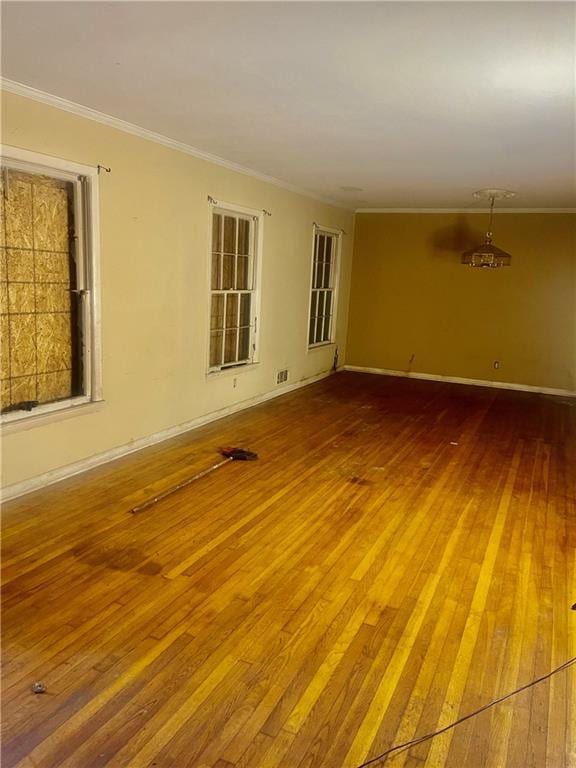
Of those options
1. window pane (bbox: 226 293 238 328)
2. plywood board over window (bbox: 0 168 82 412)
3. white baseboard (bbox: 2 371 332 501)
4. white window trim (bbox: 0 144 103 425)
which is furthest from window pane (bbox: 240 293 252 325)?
plywood board over window (bbox: 0 168 82 412)

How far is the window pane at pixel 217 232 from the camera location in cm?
531

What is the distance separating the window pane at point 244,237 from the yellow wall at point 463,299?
10.4 feet

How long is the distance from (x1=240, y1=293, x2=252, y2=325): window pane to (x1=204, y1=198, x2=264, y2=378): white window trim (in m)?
0.07

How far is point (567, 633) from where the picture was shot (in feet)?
8.04

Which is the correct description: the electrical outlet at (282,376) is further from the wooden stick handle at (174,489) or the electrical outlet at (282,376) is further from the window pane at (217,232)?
the wooden stick handle at (174,489)

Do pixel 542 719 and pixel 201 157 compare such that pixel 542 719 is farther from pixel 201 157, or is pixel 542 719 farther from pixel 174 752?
pixel 201 157

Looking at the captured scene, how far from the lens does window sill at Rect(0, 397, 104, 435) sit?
3.45 meters

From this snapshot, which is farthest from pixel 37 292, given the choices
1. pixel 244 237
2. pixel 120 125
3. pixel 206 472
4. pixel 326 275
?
pixel 326 275

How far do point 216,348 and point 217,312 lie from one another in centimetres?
37

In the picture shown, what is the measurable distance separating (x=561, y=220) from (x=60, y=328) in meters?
6.64

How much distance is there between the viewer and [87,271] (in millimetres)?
3854

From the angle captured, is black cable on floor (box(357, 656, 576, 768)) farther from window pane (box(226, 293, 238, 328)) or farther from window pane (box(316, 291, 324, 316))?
window pane (box(316, 291, 324, 316))

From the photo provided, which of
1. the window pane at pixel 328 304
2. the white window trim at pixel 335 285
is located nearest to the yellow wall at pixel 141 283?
the white window trim at pixel 335 285

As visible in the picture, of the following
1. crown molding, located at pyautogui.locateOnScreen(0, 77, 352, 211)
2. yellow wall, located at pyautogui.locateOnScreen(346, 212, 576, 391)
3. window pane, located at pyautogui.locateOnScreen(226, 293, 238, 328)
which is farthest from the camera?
yellow wall, located at pyautogui.locateOnScreen(346, 212, 576, 391)
